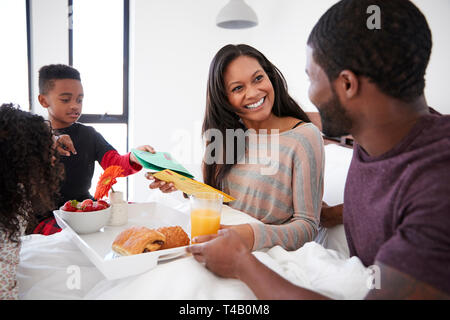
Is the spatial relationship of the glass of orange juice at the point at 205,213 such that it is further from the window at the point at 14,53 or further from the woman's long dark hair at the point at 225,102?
the window at the point at 14,53

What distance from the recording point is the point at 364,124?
26.5 inches

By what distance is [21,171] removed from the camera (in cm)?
80

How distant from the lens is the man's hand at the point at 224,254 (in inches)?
25.5


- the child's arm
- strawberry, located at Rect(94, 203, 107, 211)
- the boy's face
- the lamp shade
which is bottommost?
strawberry, located at Rect(94, 203, 107, 211)

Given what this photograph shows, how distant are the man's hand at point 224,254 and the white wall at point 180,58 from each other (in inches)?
84.8

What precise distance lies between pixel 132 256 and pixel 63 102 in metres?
1.31

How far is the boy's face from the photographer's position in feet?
5.49

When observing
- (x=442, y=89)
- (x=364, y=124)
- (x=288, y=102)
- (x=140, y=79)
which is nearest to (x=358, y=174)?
(x=364, y=124)

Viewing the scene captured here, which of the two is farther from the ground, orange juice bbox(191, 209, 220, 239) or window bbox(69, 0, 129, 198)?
window bbox(69, 0, 129, 198)

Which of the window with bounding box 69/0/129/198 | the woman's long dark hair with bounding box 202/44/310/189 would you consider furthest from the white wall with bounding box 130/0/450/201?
the woman's long dark hair with bounding box 202/44/310/189

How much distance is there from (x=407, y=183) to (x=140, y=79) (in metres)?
2.88

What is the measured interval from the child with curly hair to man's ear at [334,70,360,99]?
2.51 ft

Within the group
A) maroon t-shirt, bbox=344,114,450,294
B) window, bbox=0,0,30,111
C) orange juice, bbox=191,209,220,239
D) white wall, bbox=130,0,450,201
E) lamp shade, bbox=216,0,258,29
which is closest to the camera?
maroon t-shirt, bbox=344,114,450,294

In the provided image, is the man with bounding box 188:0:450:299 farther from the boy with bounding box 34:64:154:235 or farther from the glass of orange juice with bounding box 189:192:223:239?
the boy with bounding box 34:64:154:235
